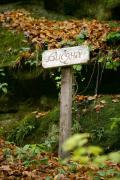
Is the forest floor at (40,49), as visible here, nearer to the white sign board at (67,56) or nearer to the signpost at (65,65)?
the signpost at (65,65)

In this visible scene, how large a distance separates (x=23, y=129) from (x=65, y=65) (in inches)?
81.2

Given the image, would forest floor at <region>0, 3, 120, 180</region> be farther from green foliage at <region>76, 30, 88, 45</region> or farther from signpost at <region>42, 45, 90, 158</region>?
signpost at <region>42, 45, 90, 158</region>

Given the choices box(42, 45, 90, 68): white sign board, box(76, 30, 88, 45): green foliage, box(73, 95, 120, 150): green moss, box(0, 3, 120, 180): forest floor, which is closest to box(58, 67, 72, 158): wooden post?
box(42, 45, 90, 68): white sign board

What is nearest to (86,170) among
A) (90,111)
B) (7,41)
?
(90,111)

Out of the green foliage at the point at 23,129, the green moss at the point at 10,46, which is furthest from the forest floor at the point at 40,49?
the green foliage at the point at 23,129

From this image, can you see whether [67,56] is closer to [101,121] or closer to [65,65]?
[65,65]

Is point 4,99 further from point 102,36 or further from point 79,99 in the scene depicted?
point 102,36

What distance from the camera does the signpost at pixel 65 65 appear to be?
5319 millimetres

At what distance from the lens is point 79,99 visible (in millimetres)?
7184

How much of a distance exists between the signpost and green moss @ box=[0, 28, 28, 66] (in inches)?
108

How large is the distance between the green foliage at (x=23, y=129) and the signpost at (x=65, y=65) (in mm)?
1637

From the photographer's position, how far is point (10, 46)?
859 centimetres

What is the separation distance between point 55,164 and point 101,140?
1.48 metres

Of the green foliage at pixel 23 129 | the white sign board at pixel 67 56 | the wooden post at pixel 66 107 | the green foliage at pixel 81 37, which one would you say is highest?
the green foliage at pixel 81 37
